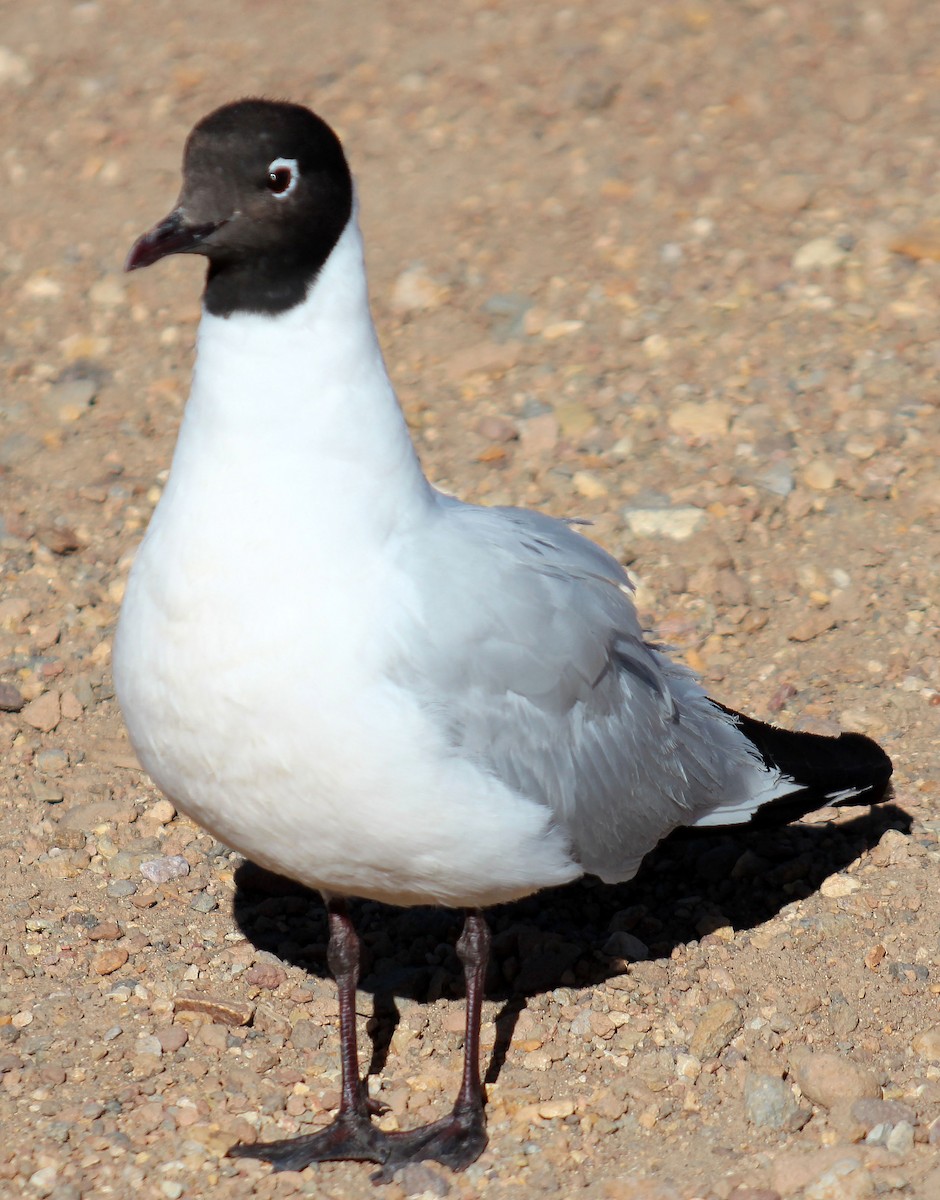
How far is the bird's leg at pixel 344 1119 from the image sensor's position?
162 inches

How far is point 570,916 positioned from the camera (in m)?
5.05

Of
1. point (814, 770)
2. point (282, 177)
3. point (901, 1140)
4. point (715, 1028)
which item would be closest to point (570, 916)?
point (715, 1028)

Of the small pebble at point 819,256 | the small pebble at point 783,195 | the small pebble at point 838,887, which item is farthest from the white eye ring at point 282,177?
the small pebble at point 783,195

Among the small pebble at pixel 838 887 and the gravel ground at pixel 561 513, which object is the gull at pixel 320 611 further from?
the small pebble at pixel 838 887

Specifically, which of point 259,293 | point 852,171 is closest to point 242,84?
point 852,171

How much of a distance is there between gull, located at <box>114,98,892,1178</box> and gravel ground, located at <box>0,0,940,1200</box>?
0.49m

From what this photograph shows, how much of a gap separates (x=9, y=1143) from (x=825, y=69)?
6905 millimetres

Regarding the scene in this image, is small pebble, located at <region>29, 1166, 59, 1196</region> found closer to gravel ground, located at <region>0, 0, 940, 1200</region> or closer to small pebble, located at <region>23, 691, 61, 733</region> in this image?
gravel ground, located at <region>0, 0, 940, 1200</region>

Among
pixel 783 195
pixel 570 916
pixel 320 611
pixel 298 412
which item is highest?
pixel 298 412

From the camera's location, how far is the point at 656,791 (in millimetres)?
4430

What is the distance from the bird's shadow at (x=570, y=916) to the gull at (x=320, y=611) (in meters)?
0.73

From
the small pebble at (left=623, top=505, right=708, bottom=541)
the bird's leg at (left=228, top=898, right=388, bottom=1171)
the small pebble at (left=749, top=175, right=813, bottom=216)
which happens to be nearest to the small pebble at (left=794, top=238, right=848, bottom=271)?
the small pebble at (left=749, top=175, right=813, bottom=216)

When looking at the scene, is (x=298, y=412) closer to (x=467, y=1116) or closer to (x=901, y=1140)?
(x=467, y=1116)

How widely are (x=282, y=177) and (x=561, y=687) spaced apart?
54.8 inches
